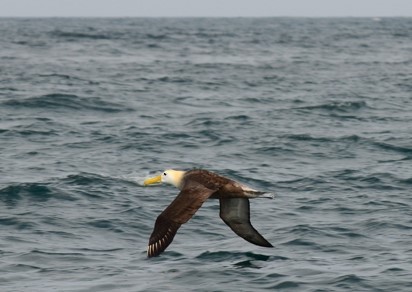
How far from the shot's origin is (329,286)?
43.2ft

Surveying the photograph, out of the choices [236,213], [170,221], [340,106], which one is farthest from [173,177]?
[340,106]

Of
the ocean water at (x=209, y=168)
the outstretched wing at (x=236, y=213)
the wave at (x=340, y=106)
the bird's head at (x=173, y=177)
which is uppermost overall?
the bird's head at (x=173, y=177)

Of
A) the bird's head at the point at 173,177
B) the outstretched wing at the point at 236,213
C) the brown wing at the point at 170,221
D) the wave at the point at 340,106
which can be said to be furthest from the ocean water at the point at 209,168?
the bird's head at the point at 173,177

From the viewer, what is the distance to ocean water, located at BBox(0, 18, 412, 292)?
46.2ft

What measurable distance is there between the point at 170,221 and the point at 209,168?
9544 mm

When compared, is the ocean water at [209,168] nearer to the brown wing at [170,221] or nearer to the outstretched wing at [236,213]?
the outstretched wing at [236,213]

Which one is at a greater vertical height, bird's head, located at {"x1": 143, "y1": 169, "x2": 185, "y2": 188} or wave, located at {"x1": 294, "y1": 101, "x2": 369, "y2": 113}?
bird's head, located at {"x1": 143, "y1": 169, "x2": 185, "y2": 188}

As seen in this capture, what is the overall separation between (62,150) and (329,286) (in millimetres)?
12459

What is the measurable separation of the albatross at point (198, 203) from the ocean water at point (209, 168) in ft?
1.86

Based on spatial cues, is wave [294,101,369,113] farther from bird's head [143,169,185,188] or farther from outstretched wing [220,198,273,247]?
bird's head [143,169,185,188]

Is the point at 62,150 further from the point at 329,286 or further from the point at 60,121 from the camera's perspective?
the point at 329,286

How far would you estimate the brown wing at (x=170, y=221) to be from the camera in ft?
42.0

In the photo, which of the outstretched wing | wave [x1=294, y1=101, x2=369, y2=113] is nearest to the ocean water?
wave [x1=294, y1=101, x2=369, y2=113]

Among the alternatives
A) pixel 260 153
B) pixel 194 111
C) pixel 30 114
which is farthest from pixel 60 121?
pixel 260 153
